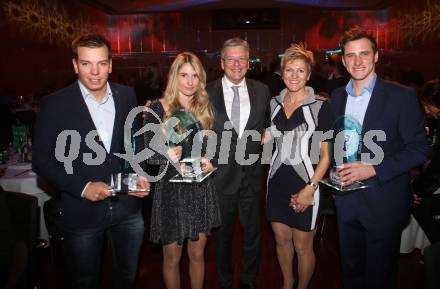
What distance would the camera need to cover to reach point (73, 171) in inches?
74.2

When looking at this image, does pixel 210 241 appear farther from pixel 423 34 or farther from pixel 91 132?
pixel 423 34

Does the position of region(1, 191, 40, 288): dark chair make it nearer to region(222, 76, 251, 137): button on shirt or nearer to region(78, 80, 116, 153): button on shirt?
region(78, 80, 116, 153): button on shirt

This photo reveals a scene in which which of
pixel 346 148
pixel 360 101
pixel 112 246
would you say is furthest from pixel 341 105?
pixel 112 246

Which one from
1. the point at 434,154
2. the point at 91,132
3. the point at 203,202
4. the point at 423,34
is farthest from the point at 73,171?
the point at 423,34

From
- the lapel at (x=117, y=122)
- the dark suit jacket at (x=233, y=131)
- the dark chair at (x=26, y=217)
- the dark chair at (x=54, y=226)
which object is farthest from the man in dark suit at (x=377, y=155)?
the dark chair at (x=54, y=226)

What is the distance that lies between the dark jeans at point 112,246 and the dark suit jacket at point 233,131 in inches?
25.8

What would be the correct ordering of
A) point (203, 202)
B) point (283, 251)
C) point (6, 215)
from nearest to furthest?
point (6, 215)
point (203, 202)
point (283, 251)

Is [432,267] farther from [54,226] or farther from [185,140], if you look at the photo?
[54,226]

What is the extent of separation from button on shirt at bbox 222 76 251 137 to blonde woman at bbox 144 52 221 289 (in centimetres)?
32

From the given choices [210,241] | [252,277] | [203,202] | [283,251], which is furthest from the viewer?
[210,241]

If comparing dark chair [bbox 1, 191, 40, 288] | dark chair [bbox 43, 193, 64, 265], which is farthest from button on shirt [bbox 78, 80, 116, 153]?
dark chair [bbox 43, 193, 64, 265]

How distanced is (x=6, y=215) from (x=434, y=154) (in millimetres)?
2877

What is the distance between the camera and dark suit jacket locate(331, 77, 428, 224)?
191 centimetres

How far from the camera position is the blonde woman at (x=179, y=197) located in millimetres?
2143
